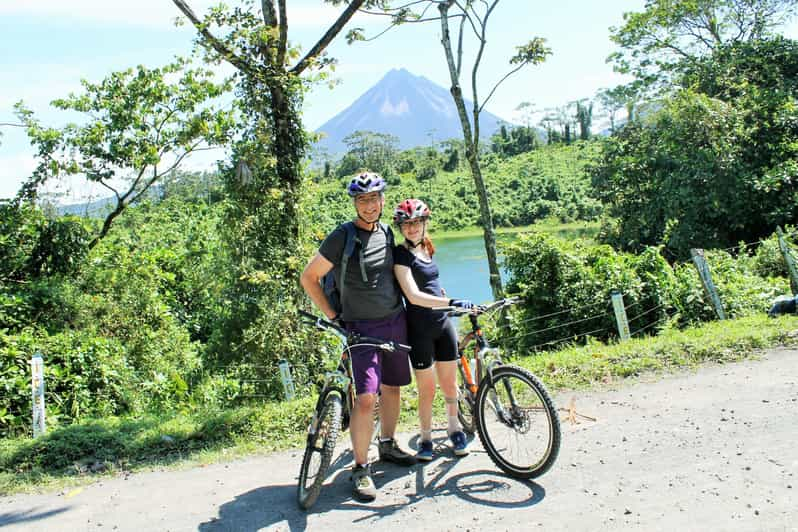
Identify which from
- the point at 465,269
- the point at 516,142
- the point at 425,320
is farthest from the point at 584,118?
the point at 425,320

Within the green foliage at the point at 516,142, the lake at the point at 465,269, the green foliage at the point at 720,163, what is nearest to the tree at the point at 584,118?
the green foliage at the point at 516,142

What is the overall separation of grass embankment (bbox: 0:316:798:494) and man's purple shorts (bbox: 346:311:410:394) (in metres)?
1.11

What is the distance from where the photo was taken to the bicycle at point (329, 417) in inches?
138

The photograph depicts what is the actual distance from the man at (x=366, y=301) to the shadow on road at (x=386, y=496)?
14 centimetres

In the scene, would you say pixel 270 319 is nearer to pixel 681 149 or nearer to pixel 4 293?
pixel 4 293

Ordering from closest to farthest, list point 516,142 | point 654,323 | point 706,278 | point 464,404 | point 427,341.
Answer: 1. point 427,341
2. point 464,404
3. point 706,278
4. point 654,323
5. point 516,142

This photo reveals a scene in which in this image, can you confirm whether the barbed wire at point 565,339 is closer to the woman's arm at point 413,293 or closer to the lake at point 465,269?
the woman's arm at point 413,293

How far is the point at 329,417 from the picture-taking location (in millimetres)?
3572

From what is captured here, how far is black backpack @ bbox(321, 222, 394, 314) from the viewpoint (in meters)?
3.69

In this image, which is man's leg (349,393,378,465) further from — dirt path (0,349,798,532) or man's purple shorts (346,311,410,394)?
dirt path (0,349,798,532)

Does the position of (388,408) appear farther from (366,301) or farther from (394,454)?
(366,301)

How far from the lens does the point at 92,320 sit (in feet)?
28.9

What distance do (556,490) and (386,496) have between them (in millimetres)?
973

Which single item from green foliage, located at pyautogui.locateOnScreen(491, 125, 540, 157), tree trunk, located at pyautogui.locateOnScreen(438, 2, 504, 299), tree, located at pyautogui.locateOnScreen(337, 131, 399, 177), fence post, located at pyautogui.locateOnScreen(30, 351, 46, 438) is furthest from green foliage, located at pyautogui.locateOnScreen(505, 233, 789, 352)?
green foliage, located at pyautogui.locateOnScreen(491, 125, 540, 157)
